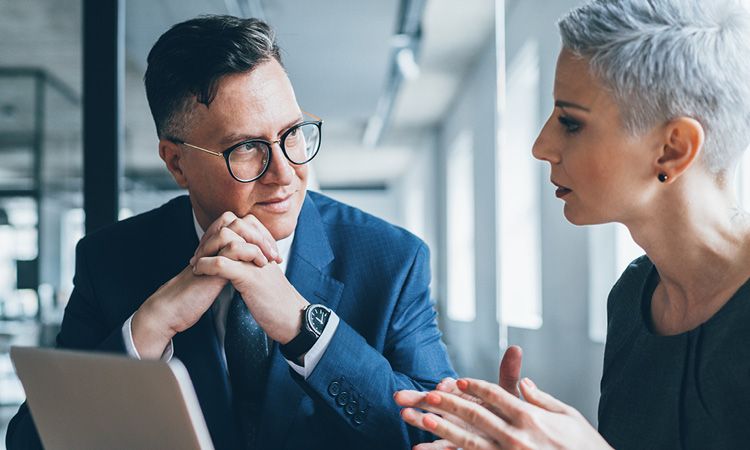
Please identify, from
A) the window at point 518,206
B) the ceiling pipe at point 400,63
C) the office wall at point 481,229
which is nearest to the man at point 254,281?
the ceiling pipe at point 400,63

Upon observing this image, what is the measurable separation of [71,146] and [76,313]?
4.89 feet

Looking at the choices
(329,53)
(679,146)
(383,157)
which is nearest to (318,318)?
(679,146)

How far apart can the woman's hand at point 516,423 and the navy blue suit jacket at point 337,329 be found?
43 cm

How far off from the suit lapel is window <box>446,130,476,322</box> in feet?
16.0

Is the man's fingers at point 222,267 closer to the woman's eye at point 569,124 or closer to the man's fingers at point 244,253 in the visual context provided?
the man's fingers at point 244,253

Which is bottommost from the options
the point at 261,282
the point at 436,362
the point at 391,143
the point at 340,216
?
the point at 436,362

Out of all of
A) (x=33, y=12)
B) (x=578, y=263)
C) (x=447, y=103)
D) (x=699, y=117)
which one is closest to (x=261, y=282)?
(x=699, y=117)

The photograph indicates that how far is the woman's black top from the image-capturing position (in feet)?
3.86

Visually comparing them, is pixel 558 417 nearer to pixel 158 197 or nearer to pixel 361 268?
pixel 361 268

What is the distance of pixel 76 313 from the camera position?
1.78 meters

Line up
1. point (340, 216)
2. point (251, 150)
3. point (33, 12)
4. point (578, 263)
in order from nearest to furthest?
point (251, 150) < point (340, 216) < point (33, 12) < point (578, 263)

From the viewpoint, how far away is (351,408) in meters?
1.47

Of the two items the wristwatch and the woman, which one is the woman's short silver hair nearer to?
the woman

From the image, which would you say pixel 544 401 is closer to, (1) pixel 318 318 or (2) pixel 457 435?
(2) pixel 457 435
